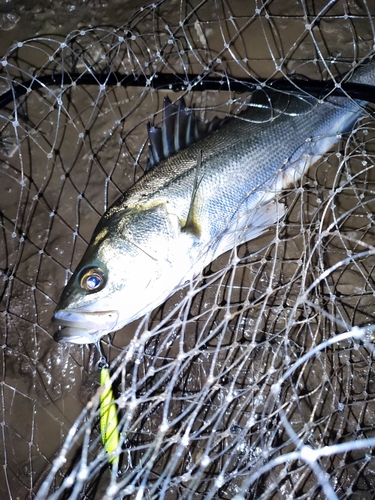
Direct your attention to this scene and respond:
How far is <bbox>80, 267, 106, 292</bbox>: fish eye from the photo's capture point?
238 centimetres

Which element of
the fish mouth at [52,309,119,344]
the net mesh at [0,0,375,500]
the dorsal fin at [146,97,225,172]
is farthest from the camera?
the dorsal fin at [146,97,225,172]

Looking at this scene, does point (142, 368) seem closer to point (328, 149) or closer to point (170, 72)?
point (328, 149)

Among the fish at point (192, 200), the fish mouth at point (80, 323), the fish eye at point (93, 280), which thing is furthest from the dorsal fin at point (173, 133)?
the fish mouth at point (80, 323)

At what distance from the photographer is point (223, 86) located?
9.85 ft

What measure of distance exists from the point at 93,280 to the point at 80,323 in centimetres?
25

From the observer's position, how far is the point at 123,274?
2.40m

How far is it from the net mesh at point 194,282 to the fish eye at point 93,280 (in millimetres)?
387

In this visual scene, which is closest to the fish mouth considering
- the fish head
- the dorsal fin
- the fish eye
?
the fish head

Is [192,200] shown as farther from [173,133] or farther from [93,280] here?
[93,280]

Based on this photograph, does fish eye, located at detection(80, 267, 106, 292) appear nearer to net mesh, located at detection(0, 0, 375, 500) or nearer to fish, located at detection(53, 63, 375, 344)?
fish, located at detection(53, 63, 375, 344)

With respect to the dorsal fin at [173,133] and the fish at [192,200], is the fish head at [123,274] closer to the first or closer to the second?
the fish at [192,200]

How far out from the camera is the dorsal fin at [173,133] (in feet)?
8.98

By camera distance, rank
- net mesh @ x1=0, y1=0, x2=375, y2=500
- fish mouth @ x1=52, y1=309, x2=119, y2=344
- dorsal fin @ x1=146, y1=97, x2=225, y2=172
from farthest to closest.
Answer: dorsal fin @ x1=146, y1=97, x2=225, y2=172, net mesh @ x1=0, y1=0, x2=375, y2=500, fish mouth @ x1=52, y1=309, x2=119, y2=344

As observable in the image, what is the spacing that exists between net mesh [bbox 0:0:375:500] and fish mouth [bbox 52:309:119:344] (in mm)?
230
